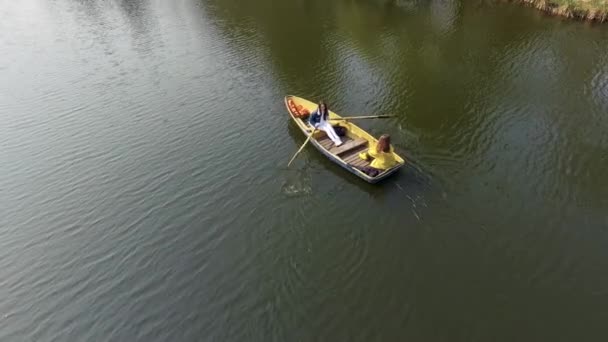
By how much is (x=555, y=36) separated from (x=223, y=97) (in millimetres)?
24527

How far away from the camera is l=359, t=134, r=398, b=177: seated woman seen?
51.2 feet

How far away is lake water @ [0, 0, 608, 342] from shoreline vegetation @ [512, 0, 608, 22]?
4.41 ft

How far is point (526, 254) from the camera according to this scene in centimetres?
1306

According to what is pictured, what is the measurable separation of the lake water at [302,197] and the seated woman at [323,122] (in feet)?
3.80

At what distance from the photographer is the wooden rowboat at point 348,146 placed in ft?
52.5

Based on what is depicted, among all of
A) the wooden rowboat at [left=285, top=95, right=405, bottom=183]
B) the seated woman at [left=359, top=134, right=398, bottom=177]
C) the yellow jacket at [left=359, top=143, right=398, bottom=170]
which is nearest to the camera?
the seated woman at [left=359, top=134, right=398, bottom=177]

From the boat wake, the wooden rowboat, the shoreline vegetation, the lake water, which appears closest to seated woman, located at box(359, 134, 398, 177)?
the wooden rowboat

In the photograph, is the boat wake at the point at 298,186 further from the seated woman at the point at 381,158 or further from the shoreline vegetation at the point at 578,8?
the shoreline vegetation at the point at 578,8

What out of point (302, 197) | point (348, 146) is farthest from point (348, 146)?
point (302, 197)

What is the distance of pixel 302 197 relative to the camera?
15.8 metres

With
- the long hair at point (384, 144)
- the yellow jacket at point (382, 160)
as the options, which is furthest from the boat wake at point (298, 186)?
the long hair at point (384, 144)

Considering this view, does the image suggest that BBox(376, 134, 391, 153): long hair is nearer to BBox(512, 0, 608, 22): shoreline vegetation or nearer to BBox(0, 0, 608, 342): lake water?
BBox(0, 0, 608, 342): lake water

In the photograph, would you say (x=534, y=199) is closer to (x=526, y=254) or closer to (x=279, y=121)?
(x=526, y=254)

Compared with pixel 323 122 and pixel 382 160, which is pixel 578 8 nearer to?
pixel 323 122
